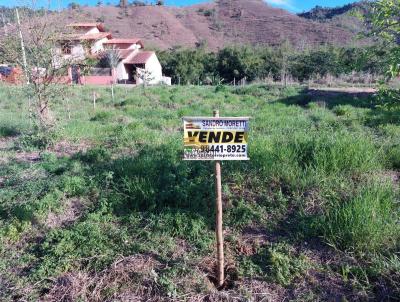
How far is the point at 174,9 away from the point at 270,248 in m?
82.7

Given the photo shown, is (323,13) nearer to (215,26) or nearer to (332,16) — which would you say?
(332,16)

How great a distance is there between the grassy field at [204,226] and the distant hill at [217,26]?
5169 centimetres

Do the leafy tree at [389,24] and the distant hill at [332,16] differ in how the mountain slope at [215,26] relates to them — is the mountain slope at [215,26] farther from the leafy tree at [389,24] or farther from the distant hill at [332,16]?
the leafy tree at [389,24]

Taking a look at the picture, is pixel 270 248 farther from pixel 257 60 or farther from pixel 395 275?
pixel 257 60

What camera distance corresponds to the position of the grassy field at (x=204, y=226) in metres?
3.01

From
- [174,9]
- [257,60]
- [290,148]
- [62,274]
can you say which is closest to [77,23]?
[290,148]

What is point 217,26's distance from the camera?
68.0 m

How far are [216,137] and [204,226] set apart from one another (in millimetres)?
1250

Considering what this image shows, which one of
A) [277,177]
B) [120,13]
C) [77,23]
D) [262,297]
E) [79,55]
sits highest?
[120,13]

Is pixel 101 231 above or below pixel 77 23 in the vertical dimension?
below

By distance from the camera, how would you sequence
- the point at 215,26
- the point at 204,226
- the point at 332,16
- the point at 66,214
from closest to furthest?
1. the point at 204,226
2. the point at 66,214
3. the point at 215,26
4. the point at 332,16

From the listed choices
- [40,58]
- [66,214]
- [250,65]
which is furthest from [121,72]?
[66,214]

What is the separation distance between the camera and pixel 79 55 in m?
8.09

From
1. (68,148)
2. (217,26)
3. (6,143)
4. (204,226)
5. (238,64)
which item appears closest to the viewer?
(204,226)
